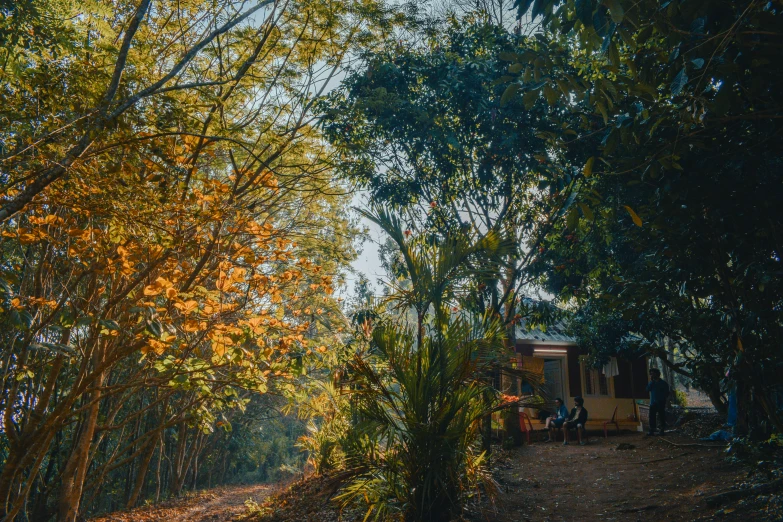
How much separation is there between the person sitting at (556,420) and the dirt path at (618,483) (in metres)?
2.12

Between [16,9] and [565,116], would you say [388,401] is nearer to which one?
[16,9]

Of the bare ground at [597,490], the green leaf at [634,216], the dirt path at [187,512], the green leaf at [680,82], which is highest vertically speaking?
the green leaf at [680,82]

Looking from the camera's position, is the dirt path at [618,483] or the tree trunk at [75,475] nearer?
the dirt path at [618,483]

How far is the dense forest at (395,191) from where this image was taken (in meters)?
3.88

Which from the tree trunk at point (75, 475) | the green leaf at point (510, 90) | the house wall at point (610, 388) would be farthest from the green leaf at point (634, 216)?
the house wall at point (610, 388)

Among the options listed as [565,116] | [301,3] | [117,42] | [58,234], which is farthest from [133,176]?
[565,116]

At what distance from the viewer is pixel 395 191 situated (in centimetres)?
903

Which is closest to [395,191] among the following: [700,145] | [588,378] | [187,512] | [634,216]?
[700,145]

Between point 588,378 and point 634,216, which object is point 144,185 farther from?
point 588,378

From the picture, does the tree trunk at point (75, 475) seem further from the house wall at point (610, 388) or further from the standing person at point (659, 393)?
the house wall at point (610, 388)

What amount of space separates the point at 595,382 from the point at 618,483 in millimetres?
9382

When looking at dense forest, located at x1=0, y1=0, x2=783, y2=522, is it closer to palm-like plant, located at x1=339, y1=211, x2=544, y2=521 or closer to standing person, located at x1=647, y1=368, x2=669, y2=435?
palm-like plant, located at x1=339, y1=211, x2=544, y2=521

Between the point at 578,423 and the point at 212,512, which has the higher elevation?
the point at 578,423

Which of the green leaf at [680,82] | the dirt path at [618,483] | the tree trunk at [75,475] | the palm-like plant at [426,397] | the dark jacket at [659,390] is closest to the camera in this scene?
the green leaf at [680,82]
